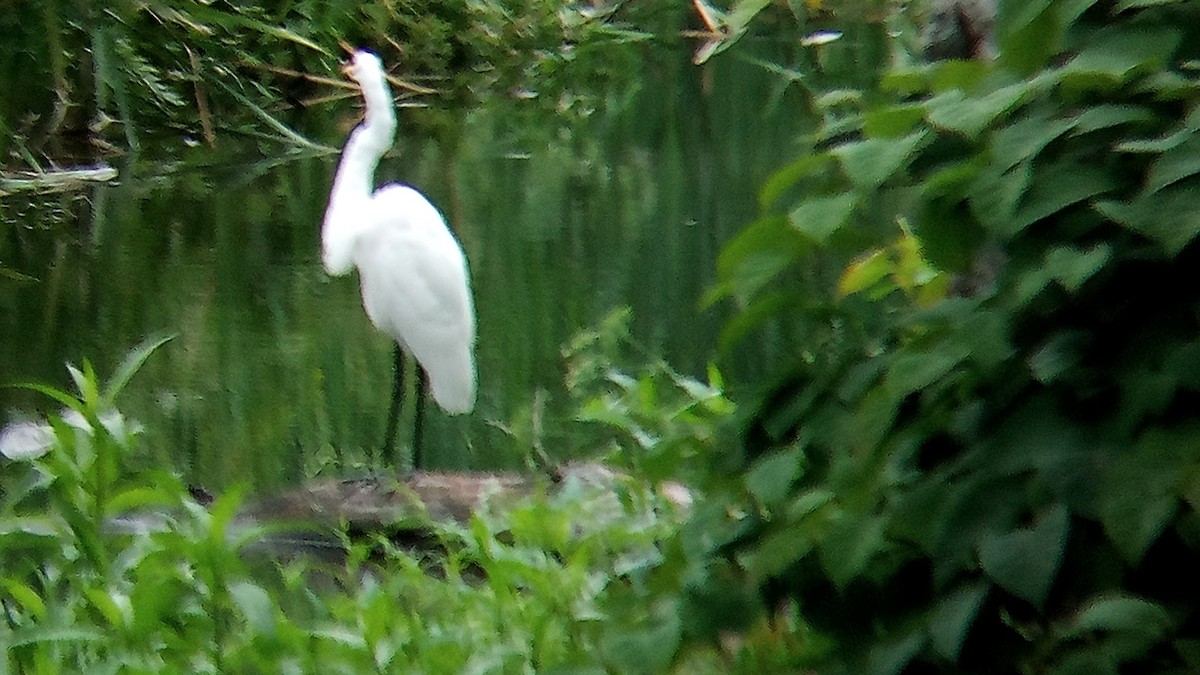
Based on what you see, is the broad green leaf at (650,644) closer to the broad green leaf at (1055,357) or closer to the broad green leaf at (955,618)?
the broad green leaf at (955,618)

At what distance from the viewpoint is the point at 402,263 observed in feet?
10.3

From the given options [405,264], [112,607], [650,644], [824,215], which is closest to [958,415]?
[824,215]

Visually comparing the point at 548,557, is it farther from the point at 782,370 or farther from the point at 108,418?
the point at 782,370

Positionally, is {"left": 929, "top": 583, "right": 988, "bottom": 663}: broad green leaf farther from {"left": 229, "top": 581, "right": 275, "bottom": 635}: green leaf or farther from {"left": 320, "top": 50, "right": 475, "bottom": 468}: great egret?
{"left": 320, "top": 50, "right": 475, "bottom": 468}: great egret

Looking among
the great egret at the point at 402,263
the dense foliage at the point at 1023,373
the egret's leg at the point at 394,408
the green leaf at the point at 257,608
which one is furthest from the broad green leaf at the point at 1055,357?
the egret's leg at the point at 394,408

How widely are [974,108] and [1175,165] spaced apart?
10 cm

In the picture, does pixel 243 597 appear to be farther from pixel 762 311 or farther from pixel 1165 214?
pixel 1165 214

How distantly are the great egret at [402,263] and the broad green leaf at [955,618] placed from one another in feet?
8.25

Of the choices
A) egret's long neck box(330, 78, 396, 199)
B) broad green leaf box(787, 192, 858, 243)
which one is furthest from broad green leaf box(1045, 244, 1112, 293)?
egret's long neck box(330, 78, 396, 199)

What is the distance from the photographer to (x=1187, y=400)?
673 millimetres

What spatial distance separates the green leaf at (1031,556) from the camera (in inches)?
25.7

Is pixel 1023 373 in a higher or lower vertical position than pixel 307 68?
lower

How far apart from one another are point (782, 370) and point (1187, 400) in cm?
26

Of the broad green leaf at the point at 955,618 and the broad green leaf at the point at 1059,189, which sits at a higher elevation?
the broad green leaf at the point at 1059,189
